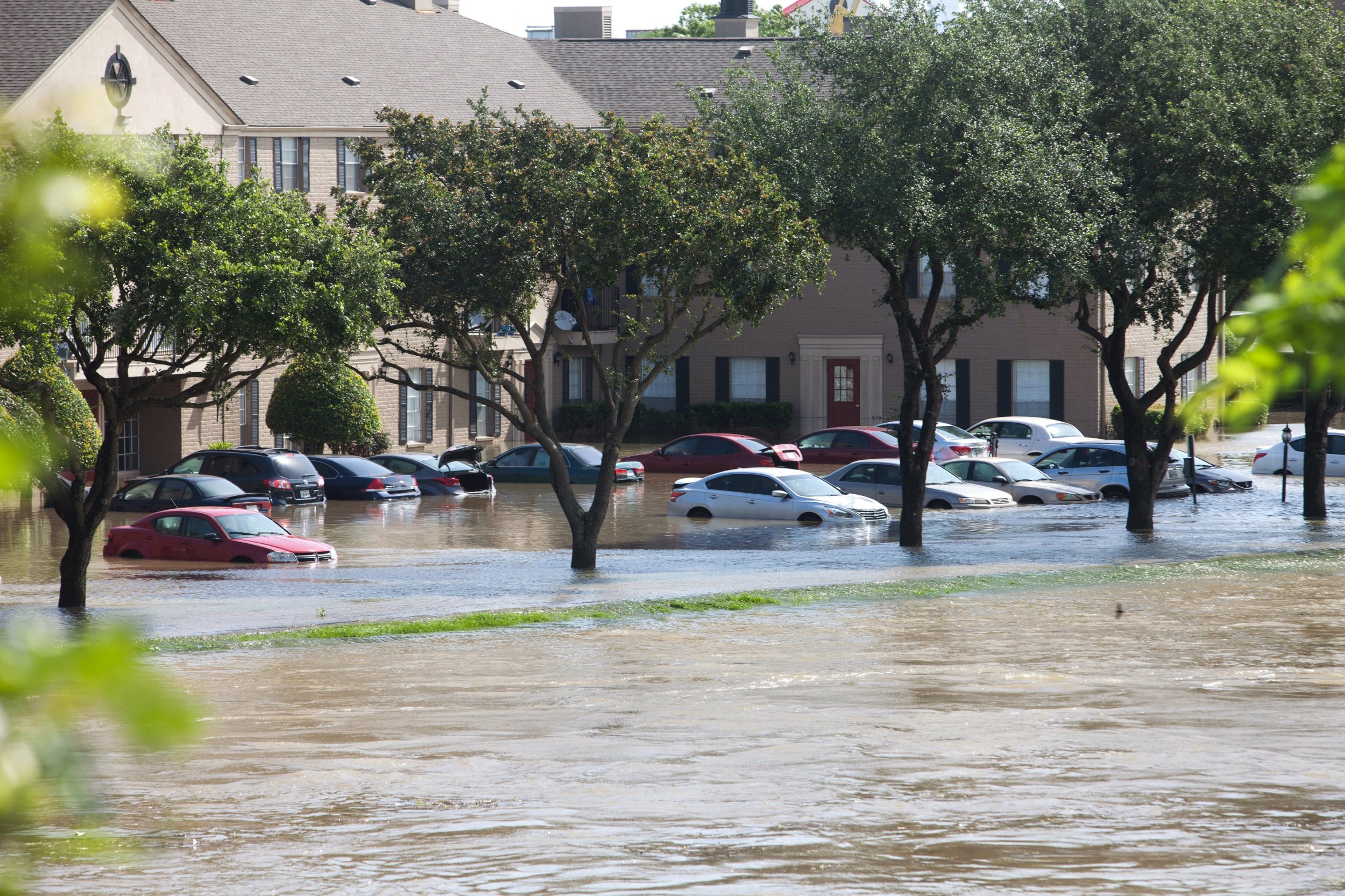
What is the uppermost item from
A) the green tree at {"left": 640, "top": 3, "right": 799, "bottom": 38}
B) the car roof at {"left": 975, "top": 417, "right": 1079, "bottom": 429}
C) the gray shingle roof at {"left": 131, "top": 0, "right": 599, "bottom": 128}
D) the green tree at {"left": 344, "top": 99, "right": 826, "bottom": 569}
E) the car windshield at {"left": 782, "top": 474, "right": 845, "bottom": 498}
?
the green tree at {"left": 640, "top": 3, "right": 799, "bottom": 38}

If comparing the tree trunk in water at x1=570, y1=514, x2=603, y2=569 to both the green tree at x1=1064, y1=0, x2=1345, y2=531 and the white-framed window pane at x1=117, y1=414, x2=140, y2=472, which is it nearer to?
the green tree at x1=1064, y1=0, x2=1345, y2=531

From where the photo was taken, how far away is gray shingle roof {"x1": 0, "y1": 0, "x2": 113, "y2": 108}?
123 ft

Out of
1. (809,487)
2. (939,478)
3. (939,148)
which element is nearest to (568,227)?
(939,148)

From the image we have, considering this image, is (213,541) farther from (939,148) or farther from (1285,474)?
(1285,474)

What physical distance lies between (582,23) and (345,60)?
17659mm

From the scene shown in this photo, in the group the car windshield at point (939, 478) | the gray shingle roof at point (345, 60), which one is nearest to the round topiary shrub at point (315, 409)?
the gray shingle roof at point (345, 60)

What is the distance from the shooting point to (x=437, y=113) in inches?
1993

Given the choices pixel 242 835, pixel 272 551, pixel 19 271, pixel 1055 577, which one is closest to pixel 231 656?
pixel 242 835

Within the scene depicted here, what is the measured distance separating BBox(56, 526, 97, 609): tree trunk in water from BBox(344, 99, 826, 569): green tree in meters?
5.62

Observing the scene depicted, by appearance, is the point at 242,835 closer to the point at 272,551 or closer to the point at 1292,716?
the point at 1292,716

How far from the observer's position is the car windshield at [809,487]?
1382 inches

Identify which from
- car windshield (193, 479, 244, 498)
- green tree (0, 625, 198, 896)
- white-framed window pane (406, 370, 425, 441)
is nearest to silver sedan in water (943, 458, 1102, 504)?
car windshield (193, 479, 244, 498)

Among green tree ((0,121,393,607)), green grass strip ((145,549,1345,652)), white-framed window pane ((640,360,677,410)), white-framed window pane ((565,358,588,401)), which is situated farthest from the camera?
white-framed window pane ((565,358,588,401))

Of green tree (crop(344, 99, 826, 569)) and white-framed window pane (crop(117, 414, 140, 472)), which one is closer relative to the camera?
green tree (crop(344, 99, 826, 569))
